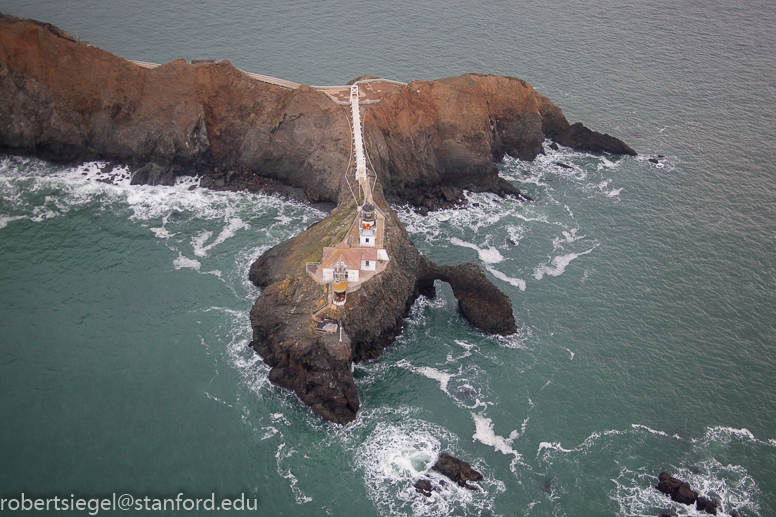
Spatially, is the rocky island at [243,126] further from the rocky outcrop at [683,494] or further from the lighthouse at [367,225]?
the rocky outcrop at [683,494]

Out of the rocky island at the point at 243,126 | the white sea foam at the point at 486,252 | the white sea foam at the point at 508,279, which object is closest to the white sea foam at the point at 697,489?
the white sea foam at the point at 508,279

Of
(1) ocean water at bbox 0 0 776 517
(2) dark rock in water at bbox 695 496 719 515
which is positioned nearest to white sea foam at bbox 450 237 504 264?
(1) ocean water at bbox 0 0 776 517

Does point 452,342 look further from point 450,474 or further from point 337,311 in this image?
point 450,474

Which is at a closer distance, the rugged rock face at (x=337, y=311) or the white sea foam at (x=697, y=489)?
the white sea foam at (x=697, y=489)

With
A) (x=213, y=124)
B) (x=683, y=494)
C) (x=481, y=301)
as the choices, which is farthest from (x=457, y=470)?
(x=213, y=124)

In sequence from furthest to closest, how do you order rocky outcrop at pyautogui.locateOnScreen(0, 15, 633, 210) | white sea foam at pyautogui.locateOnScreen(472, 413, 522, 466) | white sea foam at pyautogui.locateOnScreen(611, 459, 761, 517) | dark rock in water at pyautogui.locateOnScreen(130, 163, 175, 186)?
1. rocky outcrop at pyautogui.locateOnScreen(0, 15, 633, 210)
2. dark rock in water at pyautogui.locateOnScreen(130, 163, 175, 186)
3. white sea foam at pyautogui.locateOnScreen(472, 413, 522, 466)
4. white sea foam at pyautogui.locateOnScreen(611, 459, 761, 517)

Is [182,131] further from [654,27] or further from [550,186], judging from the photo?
[654,27]

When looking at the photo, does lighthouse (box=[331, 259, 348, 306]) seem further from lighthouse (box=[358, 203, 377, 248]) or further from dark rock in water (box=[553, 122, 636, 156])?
dark rock in water (box=[553, 122, 636, 156])
